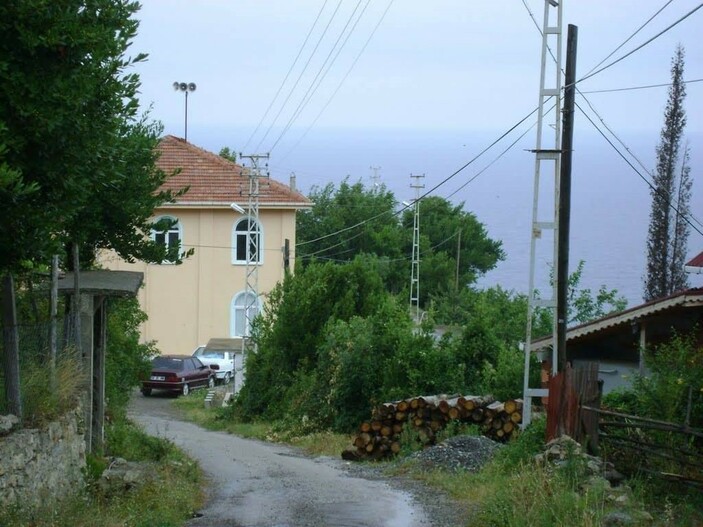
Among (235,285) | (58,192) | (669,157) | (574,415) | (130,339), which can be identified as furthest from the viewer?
(669,157)

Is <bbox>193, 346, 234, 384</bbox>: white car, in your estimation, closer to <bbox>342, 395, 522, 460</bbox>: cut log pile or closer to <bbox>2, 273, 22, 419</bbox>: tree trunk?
<bbox>342, 395, 522, 460</bbox>: cut log pile

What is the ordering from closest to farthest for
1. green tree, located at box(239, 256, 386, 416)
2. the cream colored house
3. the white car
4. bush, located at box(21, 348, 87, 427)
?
bush, located at box(21, 348, 87, 427), green tree, located at box(239, 256, 386, 416), the cream colored house, the white car

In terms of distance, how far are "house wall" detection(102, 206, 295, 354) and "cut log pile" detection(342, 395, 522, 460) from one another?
86.4 feet

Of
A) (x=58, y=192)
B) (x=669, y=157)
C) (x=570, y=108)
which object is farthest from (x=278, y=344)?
(x=669, y=157)

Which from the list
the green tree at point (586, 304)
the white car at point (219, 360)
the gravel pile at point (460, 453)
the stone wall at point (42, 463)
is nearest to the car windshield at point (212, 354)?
the white car at point (219, 360)

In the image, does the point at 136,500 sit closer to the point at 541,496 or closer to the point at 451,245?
the point at 541,496

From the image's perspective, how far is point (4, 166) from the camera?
8297 millimetres

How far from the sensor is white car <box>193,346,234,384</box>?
49.0 meters

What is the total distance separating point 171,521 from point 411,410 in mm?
10872

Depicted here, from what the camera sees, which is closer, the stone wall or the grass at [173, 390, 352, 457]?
the stone wall

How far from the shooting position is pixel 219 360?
49.2m

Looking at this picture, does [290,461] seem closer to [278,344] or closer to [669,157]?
[278,344]

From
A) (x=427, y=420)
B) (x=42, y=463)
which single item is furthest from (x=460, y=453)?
(x=42, y=463)

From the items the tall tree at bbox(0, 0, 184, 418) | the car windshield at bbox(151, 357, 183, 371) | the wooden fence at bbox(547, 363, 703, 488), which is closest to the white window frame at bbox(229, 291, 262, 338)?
the car windshield at bbox(151, 357, 183, 371)
